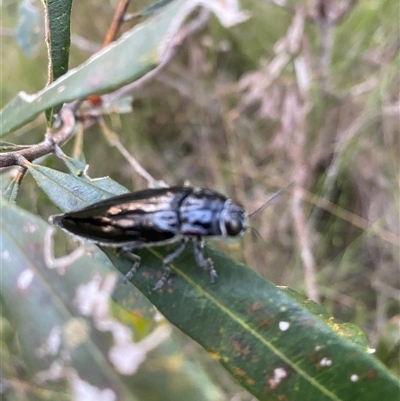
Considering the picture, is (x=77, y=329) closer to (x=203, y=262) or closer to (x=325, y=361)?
(x=203, y=262)

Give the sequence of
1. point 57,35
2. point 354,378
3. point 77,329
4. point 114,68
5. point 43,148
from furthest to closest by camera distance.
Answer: point 77,329 → point 43,148 → point 57,35 → point 114,68 → point 354,378

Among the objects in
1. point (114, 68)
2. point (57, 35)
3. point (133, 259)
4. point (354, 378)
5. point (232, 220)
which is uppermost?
point (57, 35)

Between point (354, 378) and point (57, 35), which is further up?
point (57, 35)

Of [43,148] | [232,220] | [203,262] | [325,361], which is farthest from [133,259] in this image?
[325,361]

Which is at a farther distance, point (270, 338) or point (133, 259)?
point (133, 259)

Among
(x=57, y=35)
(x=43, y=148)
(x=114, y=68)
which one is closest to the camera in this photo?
(x=114, y=68)

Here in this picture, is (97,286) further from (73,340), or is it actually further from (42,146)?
(42,146)

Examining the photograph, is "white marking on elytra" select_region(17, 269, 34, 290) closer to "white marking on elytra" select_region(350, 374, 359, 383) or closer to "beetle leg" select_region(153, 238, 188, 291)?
"beetle leg" select_region(153, 238, 188, 291)
